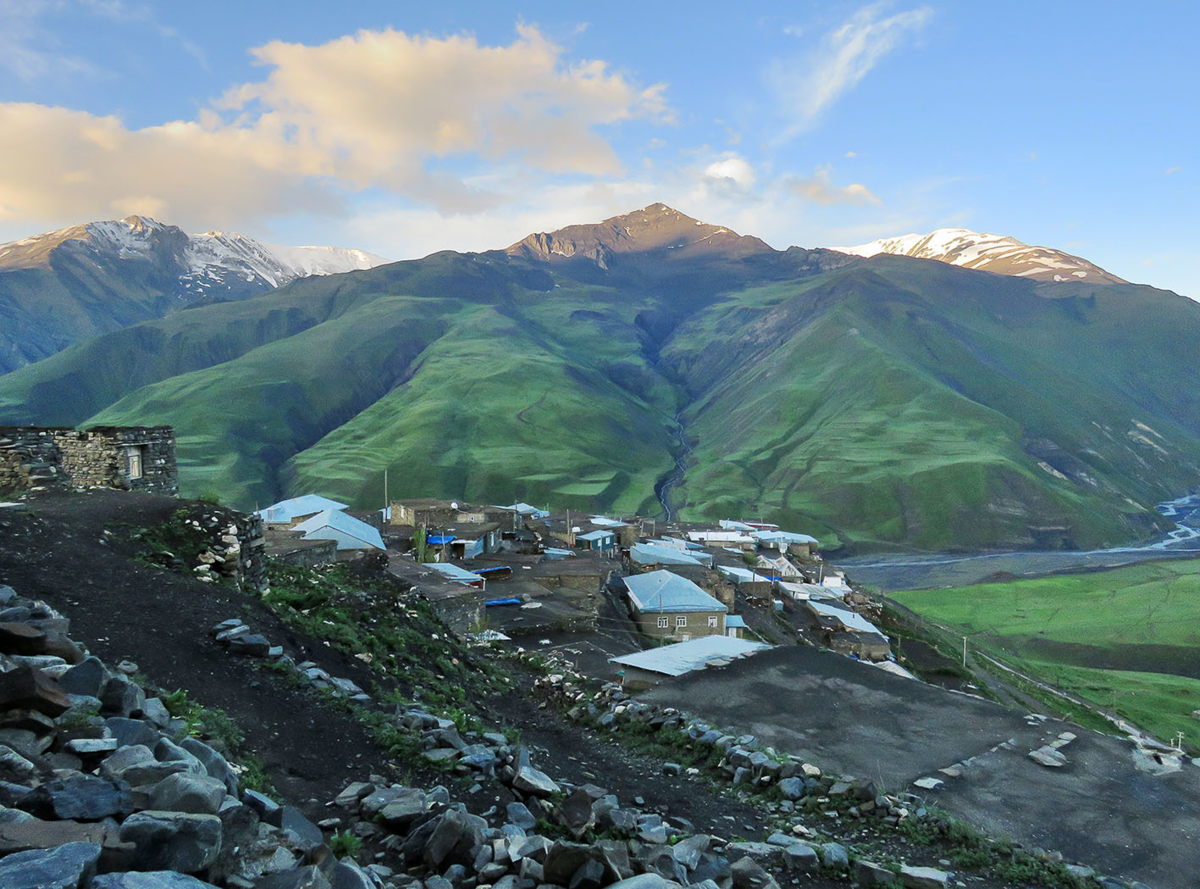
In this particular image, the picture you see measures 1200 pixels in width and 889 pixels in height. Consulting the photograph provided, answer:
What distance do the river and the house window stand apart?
10301 centimetres

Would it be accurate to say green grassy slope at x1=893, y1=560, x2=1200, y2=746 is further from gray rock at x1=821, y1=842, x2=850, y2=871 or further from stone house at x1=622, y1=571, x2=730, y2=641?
gray rock at x1=821, y1=842, x2=850, y2=871

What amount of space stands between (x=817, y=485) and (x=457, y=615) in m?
137

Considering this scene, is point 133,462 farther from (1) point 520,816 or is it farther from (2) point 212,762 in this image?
(1) point 520,816

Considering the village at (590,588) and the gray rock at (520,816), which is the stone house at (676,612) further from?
the gray rock at (520,816)

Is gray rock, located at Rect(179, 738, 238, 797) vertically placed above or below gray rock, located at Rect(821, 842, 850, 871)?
above

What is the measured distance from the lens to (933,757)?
40.2ft

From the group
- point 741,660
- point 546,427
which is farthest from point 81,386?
point 741,660

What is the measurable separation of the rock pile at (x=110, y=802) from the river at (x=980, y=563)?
110 meters

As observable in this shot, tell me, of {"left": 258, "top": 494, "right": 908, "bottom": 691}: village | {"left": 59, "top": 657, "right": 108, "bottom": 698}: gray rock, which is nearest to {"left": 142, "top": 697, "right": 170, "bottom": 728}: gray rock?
{"left": 59, "top": 657, "right": 108, "bottom": 698}: gray rock

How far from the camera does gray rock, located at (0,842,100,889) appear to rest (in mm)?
3010

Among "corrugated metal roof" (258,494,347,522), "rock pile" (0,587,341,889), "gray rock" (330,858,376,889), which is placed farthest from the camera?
"corrugated metal roof" (258,494,347,522)

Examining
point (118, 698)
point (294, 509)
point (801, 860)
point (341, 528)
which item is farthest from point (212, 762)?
point (294, 509)

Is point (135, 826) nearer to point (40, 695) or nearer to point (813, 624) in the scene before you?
point (40, 695)

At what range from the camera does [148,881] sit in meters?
3.30
